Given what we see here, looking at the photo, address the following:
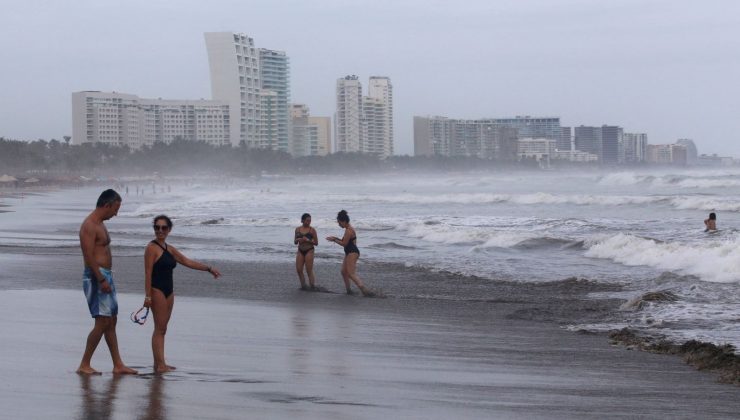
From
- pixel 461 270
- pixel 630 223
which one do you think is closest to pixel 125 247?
pixel 461 270

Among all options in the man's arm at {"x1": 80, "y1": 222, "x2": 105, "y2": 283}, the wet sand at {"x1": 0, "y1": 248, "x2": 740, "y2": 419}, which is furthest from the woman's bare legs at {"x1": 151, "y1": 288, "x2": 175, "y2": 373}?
the man's arm at {"x1": 80, "y1": 222, "x2": 105, "y2": 283}

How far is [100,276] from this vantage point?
23.9 ft

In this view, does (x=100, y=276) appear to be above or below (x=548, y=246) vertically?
above

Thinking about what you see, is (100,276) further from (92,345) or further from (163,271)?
(163,271)

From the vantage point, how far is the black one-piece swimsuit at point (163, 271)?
25.7 ft

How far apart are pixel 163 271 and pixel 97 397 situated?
150cm

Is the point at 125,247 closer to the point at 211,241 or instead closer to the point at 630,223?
the point at 211,241

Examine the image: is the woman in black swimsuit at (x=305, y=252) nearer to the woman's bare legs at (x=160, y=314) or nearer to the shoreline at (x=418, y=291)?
the shoreline at (x=418, y=291)

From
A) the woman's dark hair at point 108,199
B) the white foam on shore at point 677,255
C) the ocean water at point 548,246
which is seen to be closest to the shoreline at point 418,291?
the ocean water at point 548,246

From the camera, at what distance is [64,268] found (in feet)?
59.9

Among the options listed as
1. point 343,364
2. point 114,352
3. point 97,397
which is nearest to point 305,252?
point 343,364

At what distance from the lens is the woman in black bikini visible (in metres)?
7.74

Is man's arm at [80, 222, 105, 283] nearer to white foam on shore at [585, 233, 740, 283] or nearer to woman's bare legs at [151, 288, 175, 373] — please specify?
woman's bare legs at [151, 288, 175, 373]

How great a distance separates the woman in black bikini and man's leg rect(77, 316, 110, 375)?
14.8 inches
